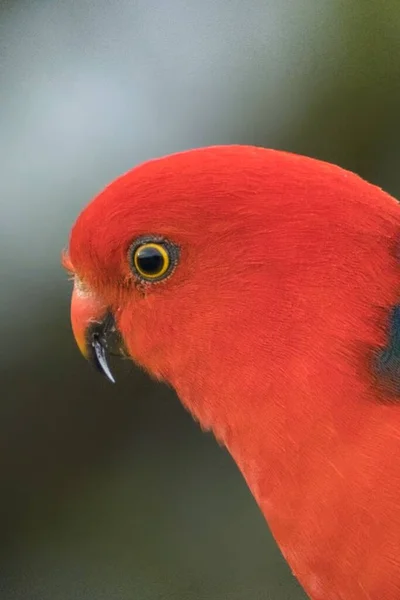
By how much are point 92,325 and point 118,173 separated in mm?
1385

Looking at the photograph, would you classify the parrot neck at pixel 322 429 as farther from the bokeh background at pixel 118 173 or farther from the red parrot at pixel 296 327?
the bokeh background at pixel 118 173

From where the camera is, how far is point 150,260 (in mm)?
888

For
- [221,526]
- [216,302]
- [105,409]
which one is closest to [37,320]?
[105,409]

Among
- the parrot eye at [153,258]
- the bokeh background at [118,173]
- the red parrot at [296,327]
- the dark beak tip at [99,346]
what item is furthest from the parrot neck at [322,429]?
the bokeh background at [118,173]

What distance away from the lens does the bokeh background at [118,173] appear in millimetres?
2279

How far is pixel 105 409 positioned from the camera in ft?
7.96

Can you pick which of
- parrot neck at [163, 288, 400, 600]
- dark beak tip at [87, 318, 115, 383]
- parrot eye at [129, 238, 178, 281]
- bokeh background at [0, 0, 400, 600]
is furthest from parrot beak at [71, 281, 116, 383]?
bokeh background at [0, 0, 400, 600]

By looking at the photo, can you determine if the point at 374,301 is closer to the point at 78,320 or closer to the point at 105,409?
the point at 78,320

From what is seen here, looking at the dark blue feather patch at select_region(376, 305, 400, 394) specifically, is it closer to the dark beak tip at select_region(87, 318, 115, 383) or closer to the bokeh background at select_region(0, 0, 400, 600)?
the dark beak tip at select_region(87, 318, 115, 383)

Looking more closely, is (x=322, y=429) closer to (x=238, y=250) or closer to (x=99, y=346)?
(x=238, y=250)

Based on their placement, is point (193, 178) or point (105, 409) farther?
point (105, 409)

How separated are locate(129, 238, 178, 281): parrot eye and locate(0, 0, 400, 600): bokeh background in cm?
135

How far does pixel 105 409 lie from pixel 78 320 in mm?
1439

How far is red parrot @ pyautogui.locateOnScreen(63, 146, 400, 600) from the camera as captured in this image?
2.62ft
